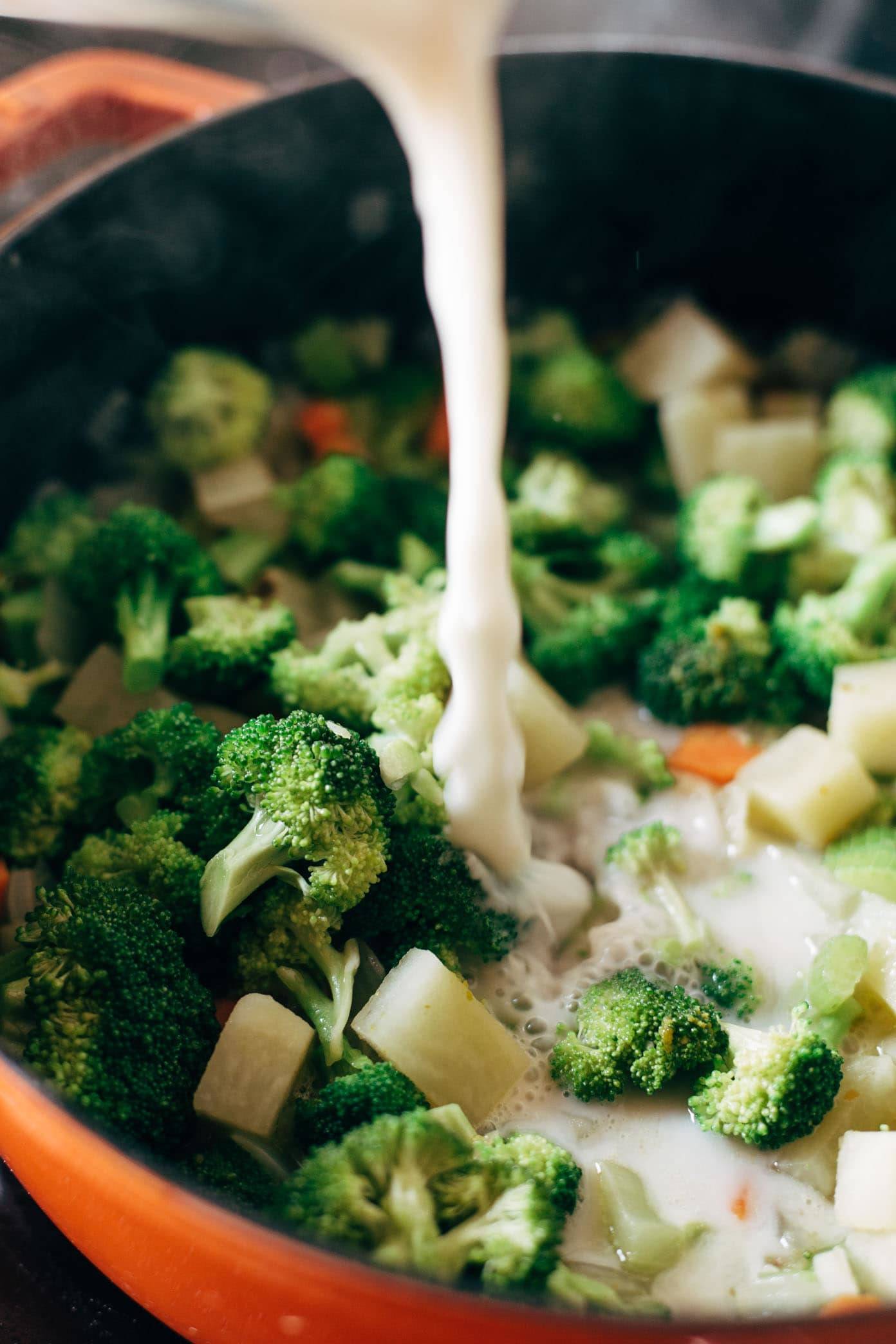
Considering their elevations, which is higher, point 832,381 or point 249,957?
point 832,381

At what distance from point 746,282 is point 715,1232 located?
156 cm

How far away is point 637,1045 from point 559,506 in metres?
0.91

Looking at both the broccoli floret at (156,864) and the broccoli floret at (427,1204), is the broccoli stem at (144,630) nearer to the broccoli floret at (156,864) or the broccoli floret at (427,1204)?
the broccoli floret at (156,864)

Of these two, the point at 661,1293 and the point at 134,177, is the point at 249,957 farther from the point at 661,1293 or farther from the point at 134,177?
the point at 134,177

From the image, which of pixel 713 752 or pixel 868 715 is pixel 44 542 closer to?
pixel 713 752

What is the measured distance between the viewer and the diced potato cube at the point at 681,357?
6.93 ft

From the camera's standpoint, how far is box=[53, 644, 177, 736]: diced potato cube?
166 centimetres

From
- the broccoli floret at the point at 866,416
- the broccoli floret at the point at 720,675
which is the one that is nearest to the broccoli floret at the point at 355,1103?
the broccoli floret at the point at 720,675

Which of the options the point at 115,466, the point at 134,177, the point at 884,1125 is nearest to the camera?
the point at 884,1125

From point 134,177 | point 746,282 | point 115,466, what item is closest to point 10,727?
point 115,466

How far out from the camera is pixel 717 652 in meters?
1.77

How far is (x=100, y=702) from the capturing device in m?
1.68

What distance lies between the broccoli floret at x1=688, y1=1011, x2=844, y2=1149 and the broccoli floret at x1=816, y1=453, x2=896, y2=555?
85cm

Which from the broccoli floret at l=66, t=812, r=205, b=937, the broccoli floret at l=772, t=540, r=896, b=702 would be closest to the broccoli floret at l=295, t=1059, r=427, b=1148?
the broccoli floret at l=66, t=812, r=205, b=937
